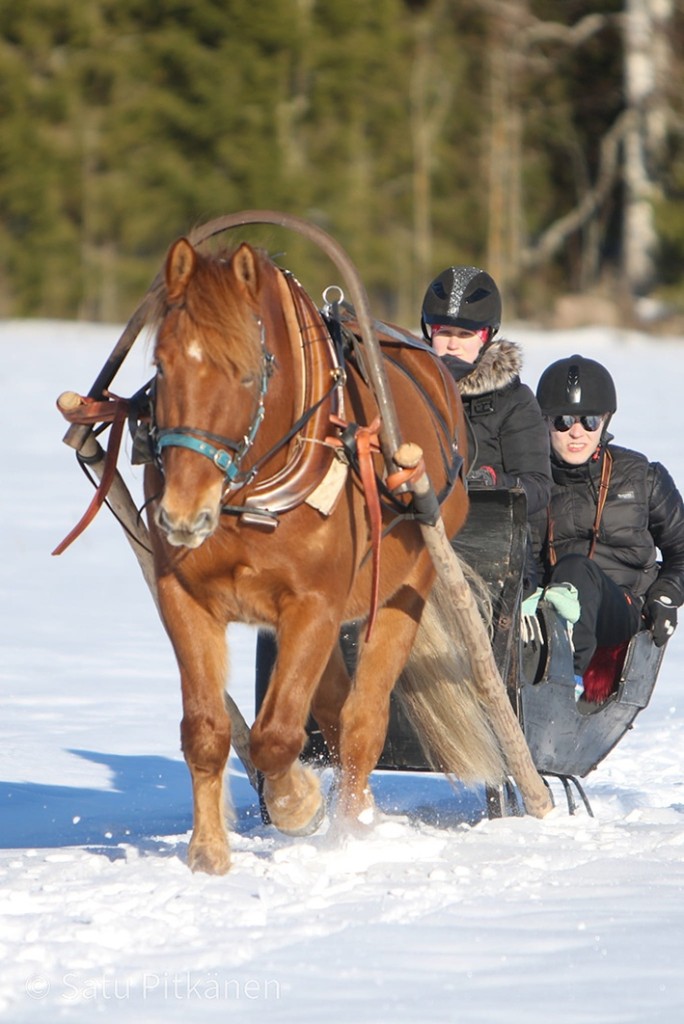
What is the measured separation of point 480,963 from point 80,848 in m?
1.58

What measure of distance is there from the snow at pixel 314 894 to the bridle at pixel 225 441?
3.12 ft

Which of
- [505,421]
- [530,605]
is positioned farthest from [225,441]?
[505,421]

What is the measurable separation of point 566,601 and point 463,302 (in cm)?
108

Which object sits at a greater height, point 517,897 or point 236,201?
point 236,201

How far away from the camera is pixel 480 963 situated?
316 centimetres

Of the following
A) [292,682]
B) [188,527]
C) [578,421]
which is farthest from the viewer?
[578,421]

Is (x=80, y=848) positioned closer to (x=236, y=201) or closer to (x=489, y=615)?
(x=489, y=615)

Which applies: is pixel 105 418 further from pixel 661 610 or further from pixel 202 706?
pixel 661 610

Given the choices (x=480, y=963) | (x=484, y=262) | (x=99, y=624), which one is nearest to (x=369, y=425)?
(x=480, y=963)

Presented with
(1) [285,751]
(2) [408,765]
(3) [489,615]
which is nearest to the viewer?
(1) [285,751]

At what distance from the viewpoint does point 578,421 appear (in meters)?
5.24

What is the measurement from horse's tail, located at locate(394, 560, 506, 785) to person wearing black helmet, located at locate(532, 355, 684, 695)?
1.25 ft

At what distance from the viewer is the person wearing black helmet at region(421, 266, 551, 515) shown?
520 cm

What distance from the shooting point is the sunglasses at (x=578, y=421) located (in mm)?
5219
